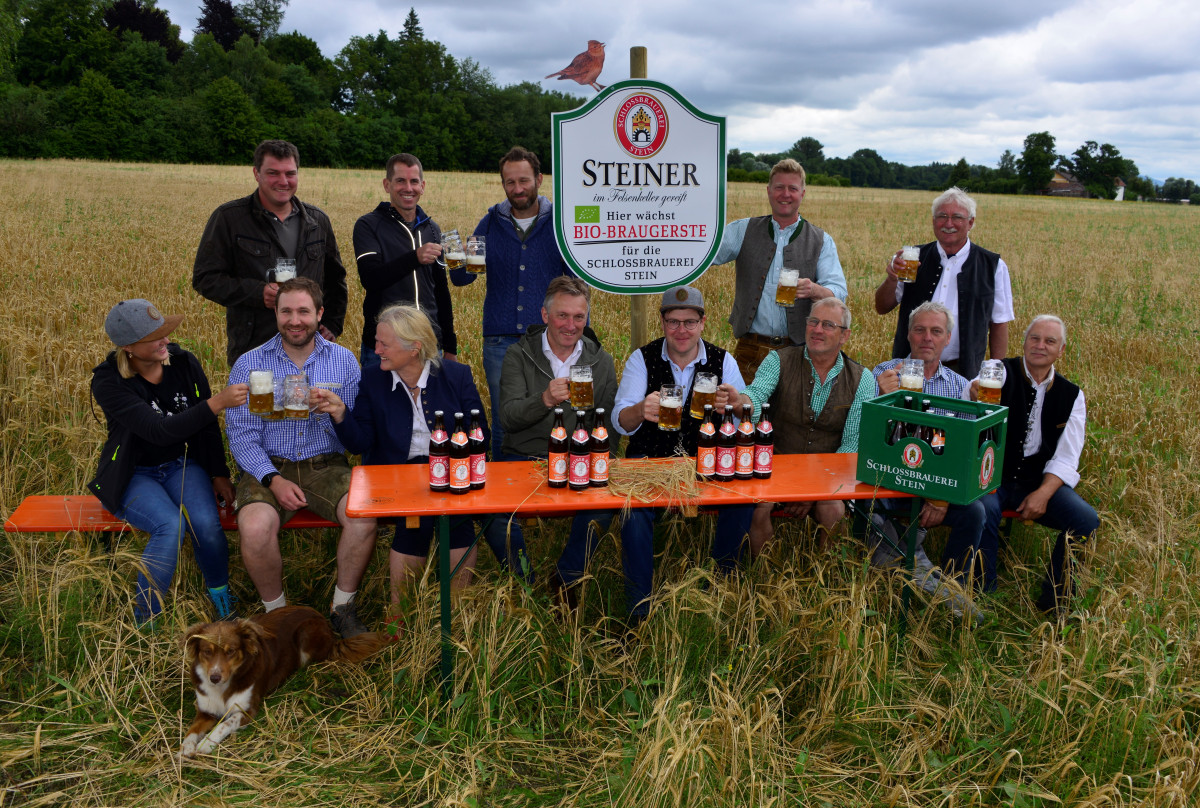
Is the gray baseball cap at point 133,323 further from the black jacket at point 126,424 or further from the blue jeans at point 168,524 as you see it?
the blue jeans at point 168,524

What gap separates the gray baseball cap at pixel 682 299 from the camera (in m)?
4.51

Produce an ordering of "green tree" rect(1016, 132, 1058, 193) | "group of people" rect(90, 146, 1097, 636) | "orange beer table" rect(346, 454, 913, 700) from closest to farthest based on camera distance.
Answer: "orange beer table" rect(346, 454, 913, 700) < "group of people" rect(90, 146, 1097, 636) < "green tree" rect(1016, 132, 1058, 193)

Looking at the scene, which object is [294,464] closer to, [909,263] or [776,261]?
[776,261]

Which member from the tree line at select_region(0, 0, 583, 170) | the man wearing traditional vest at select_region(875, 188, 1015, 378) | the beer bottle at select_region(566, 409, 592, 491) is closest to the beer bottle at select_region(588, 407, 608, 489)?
the beer bottle at select_region(566, 409, 592, 491)

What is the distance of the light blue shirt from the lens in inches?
218

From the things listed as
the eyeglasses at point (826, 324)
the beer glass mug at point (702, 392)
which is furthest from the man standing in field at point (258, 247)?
the eyeglasses at point (826, 324)

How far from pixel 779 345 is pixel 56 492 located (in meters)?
4.87

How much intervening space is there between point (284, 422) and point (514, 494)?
156 centimetres

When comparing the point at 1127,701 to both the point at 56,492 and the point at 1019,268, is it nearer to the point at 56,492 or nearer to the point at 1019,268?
the point at 56,492

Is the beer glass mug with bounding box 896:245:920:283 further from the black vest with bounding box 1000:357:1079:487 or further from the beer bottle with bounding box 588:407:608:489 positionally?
the beer bottle with bounding box 588:407:608:489

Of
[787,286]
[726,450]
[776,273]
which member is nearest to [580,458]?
[726,450]

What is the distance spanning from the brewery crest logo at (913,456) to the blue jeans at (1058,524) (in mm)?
854

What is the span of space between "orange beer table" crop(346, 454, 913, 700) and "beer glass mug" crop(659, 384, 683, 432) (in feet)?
1.14

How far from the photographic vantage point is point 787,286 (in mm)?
5012
